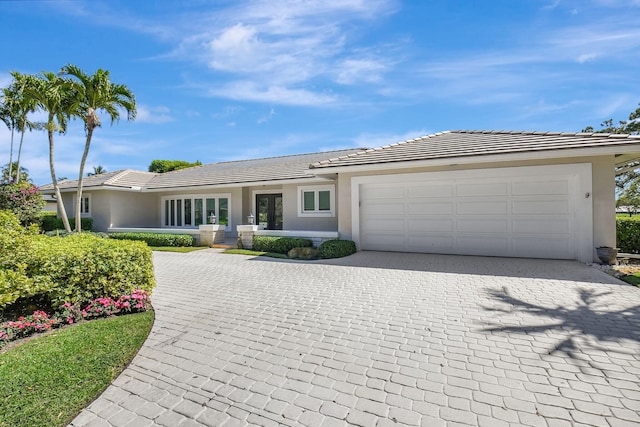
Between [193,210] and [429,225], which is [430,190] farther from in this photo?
[193,210]

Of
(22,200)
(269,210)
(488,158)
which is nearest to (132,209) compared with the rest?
(22,200)

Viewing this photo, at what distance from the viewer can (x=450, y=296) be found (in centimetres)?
636

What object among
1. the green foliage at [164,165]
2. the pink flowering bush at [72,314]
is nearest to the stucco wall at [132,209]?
the pink flowering bush at [72,314]

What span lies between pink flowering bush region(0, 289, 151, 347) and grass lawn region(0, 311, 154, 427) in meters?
0.26

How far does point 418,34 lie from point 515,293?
7774 millimetres

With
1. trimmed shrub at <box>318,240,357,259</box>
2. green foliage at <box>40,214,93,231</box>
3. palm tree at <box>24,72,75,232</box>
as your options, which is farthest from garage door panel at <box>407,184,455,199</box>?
green foliage at <box>40,214,93,231</box>

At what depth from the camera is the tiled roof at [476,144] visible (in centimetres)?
909

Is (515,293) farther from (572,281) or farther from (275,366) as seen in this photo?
(275,366)

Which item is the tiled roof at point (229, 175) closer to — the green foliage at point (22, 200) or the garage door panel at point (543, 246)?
the green foliage at point (22, 200)

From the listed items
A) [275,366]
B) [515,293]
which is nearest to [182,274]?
[275,366]

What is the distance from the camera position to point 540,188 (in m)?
10.2

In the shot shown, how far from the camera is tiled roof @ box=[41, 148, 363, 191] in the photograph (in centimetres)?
1777

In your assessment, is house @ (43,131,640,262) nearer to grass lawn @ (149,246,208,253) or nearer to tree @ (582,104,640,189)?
grass lawn @ (149,246,208,253)

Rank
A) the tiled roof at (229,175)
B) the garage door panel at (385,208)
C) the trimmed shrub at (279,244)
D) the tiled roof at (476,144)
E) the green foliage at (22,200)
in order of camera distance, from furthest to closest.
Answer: the green foliage at (22,200), the tiled roof at (229,175), the trimmed shrub at (279,244), the garage door panel at (385,208), the tiled roof at (476,144)
